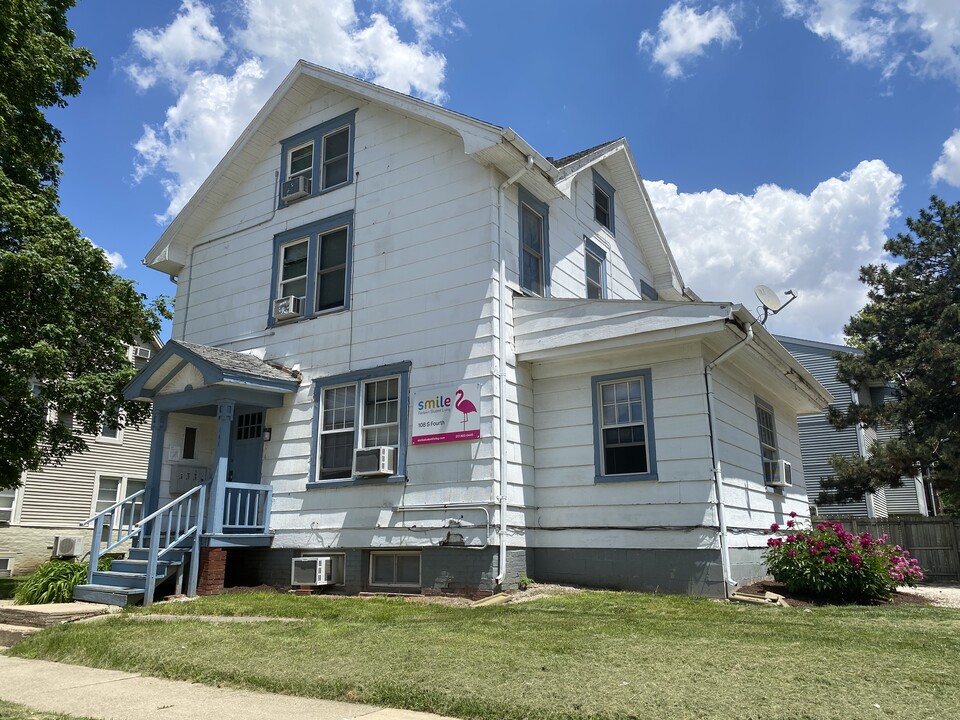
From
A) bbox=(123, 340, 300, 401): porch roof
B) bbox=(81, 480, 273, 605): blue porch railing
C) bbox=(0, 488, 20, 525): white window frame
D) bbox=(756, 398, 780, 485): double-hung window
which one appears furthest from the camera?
bbox=(0, 488, 20, 525): white window frame

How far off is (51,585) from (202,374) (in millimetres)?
3628

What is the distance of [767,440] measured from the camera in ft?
45.3

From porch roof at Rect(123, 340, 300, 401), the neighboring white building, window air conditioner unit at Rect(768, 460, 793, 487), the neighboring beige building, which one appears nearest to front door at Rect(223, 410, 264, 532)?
porch roof at Rect(123, 340, 300, 401)

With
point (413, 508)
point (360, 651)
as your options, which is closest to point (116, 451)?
point (413, 508)

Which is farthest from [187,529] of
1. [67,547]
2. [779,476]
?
[67,547]

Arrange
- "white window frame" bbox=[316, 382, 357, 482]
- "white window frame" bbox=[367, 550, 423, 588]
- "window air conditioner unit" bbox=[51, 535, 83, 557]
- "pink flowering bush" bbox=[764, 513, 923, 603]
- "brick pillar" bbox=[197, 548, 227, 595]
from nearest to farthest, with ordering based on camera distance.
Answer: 1. "pink flowering bush" bbox=[764, 513, 923, 603]
2. "brick pillar" bbox=[197, 548, 227, 595]
3. "white window frame" bbox=[367, 550, 423, 588]
4. "white window frame" bbox=[316, 382, 357, 482]
5. "window air conditioner unit" bbox=[51, 535, 83, 557]

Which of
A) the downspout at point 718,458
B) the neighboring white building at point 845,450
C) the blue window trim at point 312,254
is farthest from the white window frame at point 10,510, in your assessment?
the neighboring white building at point 845,450

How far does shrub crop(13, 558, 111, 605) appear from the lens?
10406 millimetres

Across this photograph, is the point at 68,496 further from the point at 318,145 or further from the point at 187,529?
the point at 318,145

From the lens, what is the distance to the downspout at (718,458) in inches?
396

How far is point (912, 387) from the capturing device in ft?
60.6

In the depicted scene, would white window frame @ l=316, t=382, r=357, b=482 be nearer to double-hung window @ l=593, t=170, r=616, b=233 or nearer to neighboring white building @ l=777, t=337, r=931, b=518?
double-hung window @ l=593, t=170, r=616, b=233

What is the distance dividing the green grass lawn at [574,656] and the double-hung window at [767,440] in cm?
438

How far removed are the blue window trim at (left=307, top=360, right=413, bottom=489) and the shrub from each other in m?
3.57
